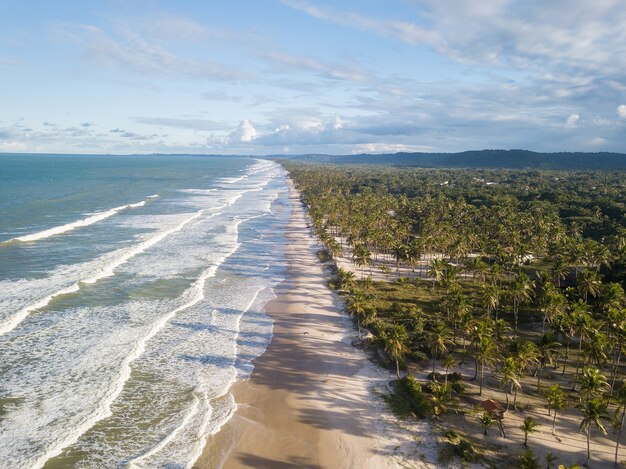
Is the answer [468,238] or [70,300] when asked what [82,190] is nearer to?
[70,300]

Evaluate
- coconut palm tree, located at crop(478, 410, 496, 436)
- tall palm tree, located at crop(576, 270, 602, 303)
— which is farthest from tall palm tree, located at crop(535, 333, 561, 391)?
tall palm tree, located at crop(576, 270, 602, 303)

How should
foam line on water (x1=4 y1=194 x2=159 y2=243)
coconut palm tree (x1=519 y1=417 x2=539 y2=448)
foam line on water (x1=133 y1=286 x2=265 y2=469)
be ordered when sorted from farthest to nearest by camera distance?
foam line on water (x1=4 y1=194 x2=159 y2=243)
coconut palm tree (x1=519 y1=417 x2=539 y2=448)
foam line on water (x1=133 y1=286 x2=265 y2=469)

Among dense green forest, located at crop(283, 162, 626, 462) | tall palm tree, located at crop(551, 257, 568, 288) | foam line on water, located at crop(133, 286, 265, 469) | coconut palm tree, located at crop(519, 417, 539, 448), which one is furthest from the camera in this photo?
tall palm tree, located at crop(551, 257, 568, 288)

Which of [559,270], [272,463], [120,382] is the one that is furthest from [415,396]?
[559,270]

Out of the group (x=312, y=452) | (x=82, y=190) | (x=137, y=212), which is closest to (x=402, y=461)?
(x=312, y=452)

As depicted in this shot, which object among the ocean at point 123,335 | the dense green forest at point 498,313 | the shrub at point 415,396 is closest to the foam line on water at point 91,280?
the ocean at point 123,335

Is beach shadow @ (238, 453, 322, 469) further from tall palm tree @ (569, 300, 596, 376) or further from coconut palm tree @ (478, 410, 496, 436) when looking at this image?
tall palm tree @ (569, 300, 596, 376)
